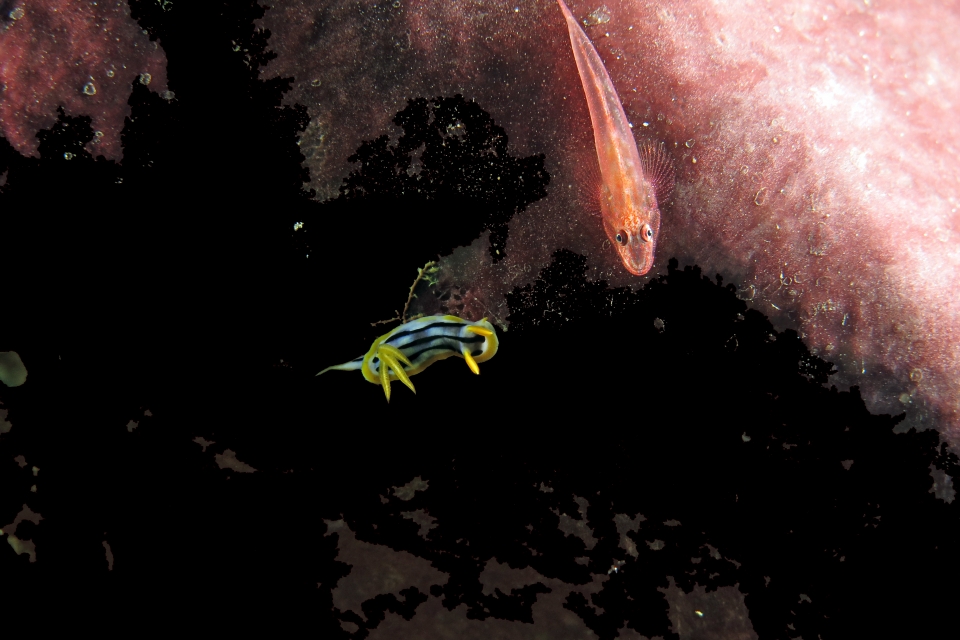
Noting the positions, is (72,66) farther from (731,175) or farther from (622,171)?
(731,175)

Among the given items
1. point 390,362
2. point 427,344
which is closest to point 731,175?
point 427,344

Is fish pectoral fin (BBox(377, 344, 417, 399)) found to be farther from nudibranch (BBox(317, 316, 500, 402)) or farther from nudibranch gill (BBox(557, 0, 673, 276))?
nudibranch gill (BBox(557, 0, 673, 276))

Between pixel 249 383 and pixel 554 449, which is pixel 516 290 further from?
pixel 249 383

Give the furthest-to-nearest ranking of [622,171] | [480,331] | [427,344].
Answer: [622,171]
[427,344]
[480,331]

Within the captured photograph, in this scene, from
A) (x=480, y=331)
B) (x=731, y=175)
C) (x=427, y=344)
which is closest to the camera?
(x=480, y=331)

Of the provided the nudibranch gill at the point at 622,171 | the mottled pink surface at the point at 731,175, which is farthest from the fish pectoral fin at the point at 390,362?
the nudibranch gill at the point at 622,171

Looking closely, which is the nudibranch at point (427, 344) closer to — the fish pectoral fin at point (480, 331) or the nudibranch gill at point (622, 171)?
the fish pectoral fin at point (480, 331)

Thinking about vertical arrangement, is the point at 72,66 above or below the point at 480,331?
above

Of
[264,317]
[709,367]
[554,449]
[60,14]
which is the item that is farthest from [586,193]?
[60,14]

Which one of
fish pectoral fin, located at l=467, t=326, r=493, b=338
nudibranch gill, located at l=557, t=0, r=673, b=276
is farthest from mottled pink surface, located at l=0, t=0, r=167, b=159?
nudibranch gill, located at l=557, t=0, r=673, b=276
